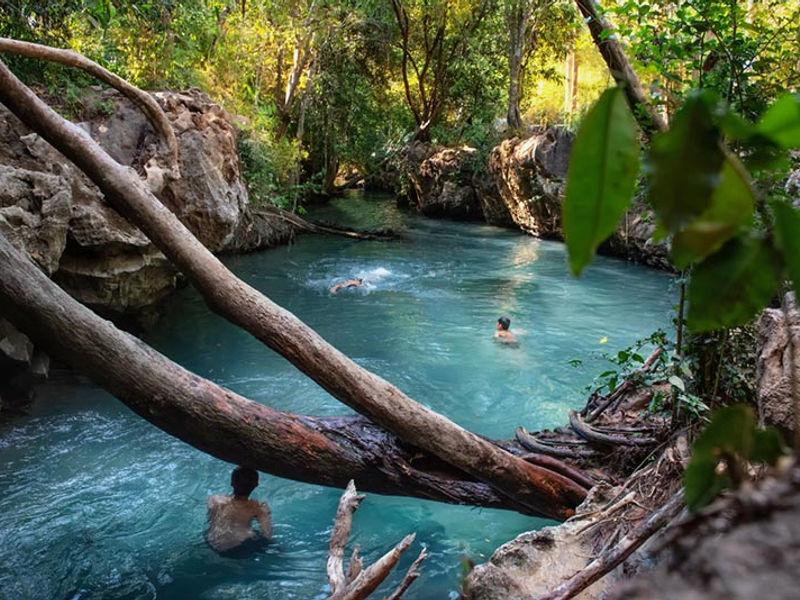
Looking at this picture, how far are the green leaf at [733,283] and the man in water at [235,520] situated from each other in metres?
4.13

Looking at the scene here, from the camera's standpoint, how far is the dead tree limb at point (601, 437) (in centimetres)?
346

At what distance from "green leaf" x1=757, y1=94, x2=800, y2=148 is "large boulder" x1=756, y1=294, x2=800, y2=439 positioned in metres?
1.84

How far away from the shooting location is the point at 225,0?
11.1m

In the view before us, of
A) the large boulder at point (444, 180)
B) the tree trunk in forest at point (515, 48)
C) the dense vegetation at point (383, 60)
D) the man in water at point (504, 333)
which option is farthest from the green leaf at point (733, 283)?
the large boulder at point (444, 180)

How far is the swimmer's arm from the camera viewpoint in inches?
175

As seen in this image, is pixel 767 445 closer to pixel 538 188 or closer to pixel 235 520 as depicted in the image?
pixel 235 520

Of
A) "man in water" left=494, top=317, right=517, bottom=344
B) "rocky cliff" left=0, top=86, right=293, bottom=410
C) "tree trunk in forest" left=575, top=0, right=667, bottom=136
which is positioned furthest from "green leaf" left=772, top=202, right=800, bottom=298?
"man in water" left=494, top=317, right=517, bottom=344

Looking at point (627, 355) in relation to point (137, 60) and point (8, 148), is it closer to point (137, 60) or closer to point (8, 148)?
point (8, 148)

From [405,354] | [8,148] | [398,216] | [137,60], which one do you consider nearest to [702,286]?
[8,148]

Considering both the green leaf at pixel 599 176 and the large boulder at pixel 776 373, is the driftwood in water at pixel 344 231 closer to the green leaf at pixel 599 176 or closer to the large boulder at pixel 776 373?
the large boulder at pixel 776 373

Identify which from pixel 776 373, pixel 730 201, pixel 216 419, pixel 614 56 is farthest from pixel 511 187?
pixel 730 201

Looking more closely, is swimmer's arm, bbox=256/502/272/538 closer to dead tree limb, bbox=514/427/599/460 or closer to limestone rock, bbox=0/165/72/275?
dead tree limb, bbox=514/427/599/460

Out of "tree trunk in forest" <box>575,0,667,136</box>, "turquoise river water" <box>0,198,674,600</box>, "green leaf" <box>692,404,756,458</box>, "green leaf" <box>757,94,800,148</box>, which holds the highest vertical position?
"tree trunk in forest" <box>575,0,667,136</box>

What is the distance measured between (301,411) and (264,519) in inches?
96.9
